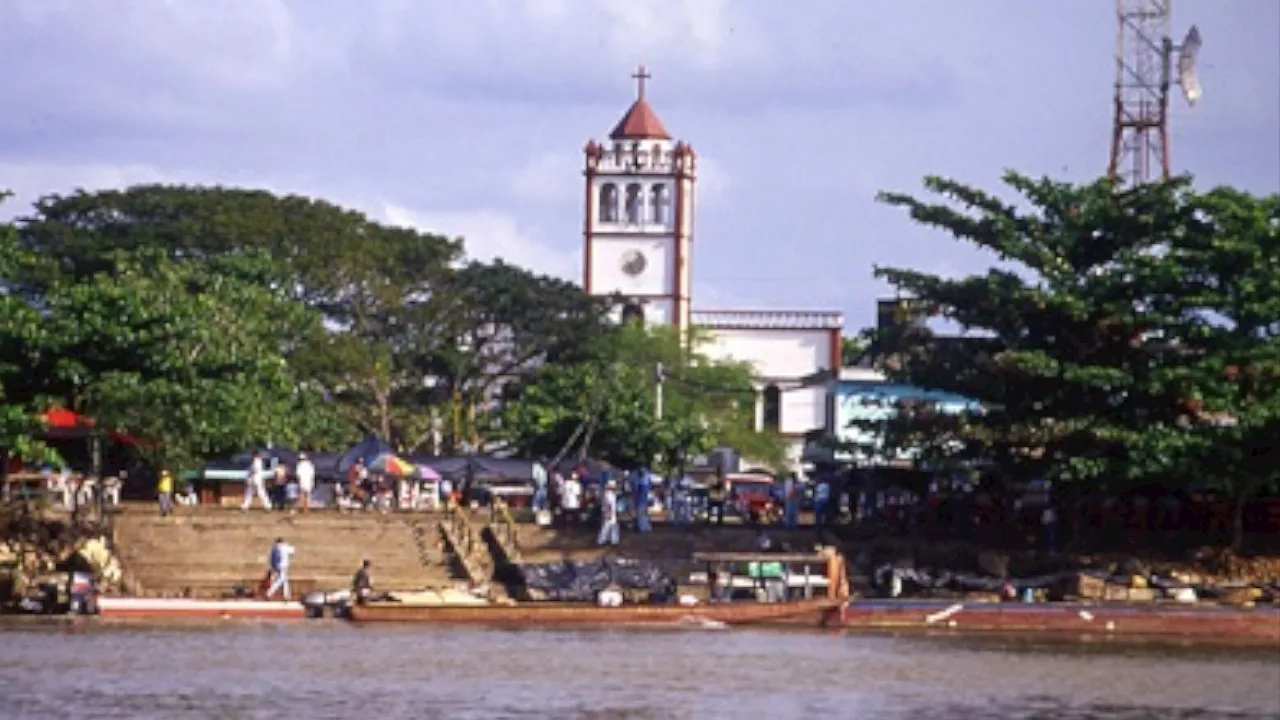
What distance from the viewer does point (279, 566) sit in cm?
5178

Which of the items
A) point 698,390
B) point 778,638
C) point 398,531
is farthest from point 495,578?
point 698,390

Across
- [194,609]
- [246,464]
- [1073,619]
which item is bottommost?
[194,609]

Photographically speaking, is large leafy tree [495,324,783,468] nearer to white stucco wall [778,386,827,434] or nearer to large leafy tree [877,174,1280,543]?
white stucco wall [778,386,827,434]

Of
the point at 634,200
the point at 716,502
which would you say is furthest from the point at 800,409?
the point at 716,502

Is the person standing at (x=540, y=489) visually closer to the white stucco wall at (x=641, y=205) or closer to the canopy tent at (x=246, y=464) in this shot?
the canopy tent at (x=246, y=464)

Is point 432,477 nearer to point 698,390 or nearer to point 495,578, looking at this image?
point 495,578

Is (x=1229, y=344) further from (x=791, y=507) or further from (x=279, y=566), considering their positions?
(x=279, y=566)

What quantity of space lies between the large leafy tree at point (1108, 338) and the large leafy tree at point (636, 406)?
19.8 meters

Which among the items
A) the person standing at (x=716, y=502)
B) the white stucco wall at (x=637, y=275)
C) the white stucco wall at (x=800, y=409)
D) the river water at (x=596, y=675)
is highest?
the white stucco wall at (x=637, y=275)

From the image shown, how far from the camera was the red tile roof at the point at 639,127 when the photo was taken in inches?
4732

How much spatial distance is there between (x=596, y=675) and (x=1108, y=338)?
17115mm

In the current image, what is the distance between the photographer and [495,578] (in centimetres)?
5612

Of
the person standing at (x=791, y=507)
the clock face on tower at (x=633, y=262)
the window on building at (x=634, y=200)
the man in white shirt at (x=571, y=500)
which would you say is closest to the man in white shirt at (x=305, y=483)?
the man in white shirt at (x=571, y=500)

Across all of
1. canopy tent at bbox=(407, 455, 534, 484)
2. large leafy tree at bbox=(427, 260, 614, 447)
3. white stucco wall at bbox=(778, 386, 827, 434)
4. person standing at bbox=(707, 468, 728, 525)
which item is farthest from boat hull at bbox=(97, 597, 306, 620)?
white stucco wall at bbox=(778, 386, 827, 434)
